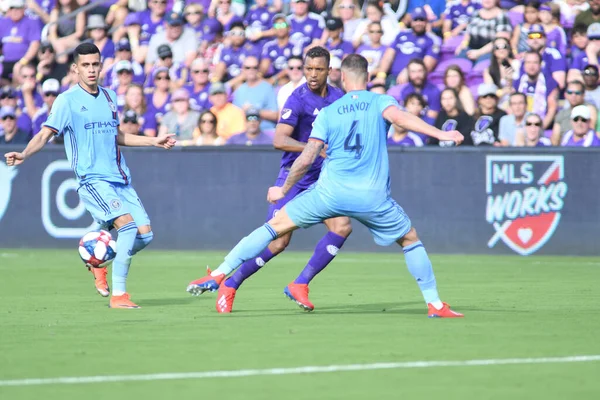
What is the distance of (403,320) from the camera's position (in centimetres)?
992

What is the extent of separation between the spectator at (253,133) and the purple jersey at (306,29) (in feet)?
7.99

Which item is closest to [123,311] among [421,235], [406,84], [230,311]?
[230,311]

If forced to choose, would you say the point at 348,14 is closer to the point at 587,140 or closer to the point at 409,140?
the point at 409,140

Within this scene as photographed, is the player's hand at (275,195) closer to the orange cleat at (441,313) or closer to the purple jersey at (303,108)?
the purple jersey at (303,108)

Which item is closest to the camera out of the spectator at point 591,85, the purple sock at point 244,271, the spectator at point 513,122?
the purple sock at point 244,271

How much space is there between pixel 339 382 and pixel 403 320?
3.19 m

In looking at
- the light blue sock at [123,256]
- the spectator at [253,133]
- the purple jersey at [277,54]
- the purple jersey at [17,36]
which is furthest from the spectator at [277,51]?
the light blue sock at [123,256]

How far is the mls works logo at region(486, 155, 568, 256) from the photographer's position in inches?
691

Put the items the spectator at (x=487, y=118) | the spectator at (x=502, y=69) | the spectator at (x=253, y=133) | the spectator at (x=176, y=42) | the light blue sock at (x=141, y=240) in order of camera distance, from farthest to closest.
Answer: the spectator at (x=176, y=42) < the spectator at (x=502, y=69) < the spectator at (x=253, y=133) < the spectator at (x=487, y=118) < the light blue sock at (x=141, y=240)

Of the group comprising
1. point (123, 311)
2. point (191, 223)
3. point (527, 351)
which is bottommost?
point (191, 223)

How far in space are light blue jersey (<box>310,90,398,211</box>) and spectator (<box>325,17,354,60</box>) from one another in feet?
36.0

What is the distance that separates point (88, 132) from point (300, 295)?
→ 7.88 ft

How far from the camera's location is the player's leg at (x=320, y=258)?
35.0 feet

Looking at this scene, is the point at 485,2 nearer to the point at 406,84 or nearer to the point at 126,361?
the point at 406,84
